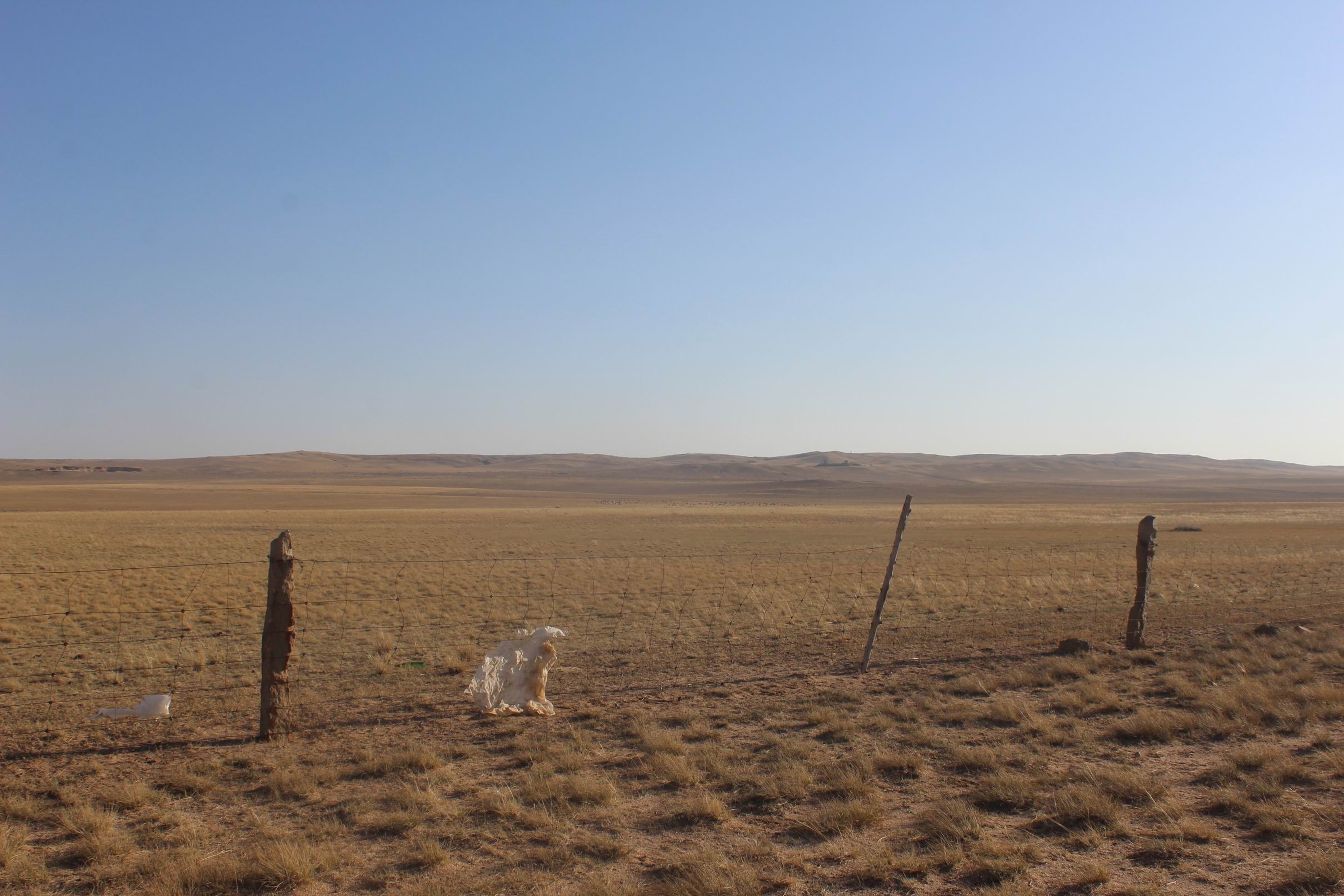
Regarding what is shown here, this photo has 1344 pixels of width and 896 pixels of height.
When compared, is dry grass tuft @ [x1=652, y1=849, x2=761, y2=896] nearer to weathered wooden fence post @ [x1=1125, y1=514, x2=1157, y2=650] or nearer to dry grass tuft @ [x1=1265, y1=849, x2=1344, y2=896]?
dry grass tuft @ [x1=1265, y1=849, x2=1344, y2=896]

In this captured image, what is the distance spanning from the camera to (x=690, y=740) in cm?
862

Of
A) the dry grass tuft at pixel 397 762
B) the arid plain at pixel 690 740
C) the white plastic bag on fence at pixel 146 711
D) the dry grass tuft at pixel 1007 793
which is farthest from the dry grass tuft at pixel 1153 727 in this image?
the white plastic bag on fence at pixel 146 711

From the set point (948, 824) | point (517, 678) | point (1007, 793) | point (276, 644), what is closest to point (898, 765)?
point (1007, 793)

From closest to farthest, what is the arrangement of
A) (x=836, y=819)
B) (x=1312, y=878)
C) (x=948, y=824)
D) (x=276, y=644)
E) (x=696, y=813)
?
(x=1312, y=878) < (x=948, y=824) < (x=836, y=819) < (x=696, y=813) < (x=276, y=644)

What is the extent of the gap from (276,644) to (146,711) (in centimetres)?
208

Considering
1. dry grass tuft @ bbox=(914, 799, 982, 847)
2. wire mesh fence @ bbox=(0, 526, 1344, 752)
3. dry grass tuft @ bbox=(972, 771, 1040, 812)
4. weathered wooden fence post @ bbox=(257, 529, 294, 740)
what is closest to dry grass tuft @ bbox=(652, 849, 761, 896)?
dry grass tuft @ bbox=(914, 799, 982, 847)

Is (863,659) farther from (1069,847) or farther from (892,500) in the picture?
(892,500)

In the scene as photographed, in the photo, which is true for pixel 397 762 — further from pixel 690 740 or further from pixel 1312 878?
pixel 1312 878

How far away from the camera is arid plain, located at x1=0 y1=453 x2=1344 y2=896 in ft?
18.7

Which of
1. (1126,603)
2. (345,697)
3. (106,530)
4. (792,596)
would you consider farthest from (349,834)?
(106,530)

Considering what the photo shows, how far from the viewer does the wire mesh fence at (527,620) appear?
10656 millimetres

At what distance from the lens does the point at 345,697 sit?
1040 centimetres

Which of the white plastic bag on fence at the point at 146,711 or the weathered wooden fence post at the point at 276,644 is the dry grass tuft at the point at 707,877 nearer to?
the weathered wooden fence post at the point at 276,644

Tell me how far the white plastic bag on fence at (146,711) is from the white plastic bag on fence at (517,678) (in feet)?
10.4
